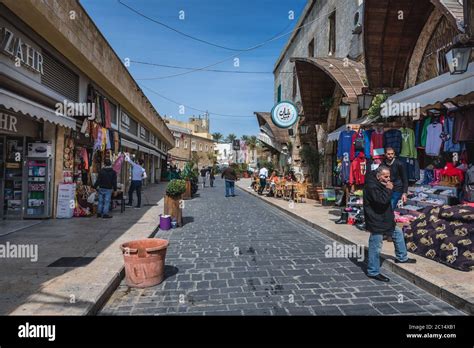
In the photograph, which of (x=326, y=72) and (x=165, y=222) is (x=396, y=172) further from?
(x=326, y=72)

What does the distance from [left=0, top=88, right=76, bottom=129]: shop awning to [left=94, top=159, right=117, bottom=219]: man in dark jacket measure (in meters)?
1.61

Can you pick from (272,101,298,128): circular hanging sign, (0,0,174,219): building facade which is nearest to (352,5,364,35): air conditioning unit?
(272,101,298,128): circular hanging sign

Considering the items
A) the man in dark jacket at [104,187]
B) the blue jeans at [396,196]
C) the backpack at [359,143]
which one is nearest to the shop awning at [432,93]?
the backpack at [359,143]

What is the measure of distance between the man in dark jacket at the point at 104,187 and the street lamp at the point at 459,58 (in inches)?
330

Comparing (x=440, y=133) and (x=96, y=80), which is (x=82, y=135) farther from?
(x=440, y=133)

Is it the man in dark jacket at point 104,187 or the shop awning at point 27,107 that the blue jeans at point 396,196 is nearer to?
the shop awning at point 27,107

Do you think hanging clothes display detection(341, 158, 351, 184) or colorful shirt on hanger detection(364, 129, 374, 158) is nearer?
colorful shirt on hanger detection(364, 129, 374, 158)

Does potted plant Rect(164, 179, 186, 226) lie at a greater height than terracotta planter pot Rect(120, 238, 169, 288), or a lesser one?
greater

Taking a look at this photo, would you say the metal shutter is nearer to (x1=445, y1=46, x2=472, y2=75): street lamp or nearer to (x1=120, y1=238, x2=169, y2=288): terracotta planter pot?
(x1=120, y1=238, x2=169, y2=288): terracotta planter pot

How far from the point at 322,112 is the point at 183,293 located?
1331 cm

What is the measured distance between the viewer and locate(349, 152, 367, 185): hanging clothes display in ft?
31.0

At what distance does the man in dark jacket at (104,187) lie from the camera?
9.87 metres

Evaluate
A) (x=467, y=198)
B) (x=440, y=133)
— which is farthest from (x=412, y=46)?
(x=467, y=198)
